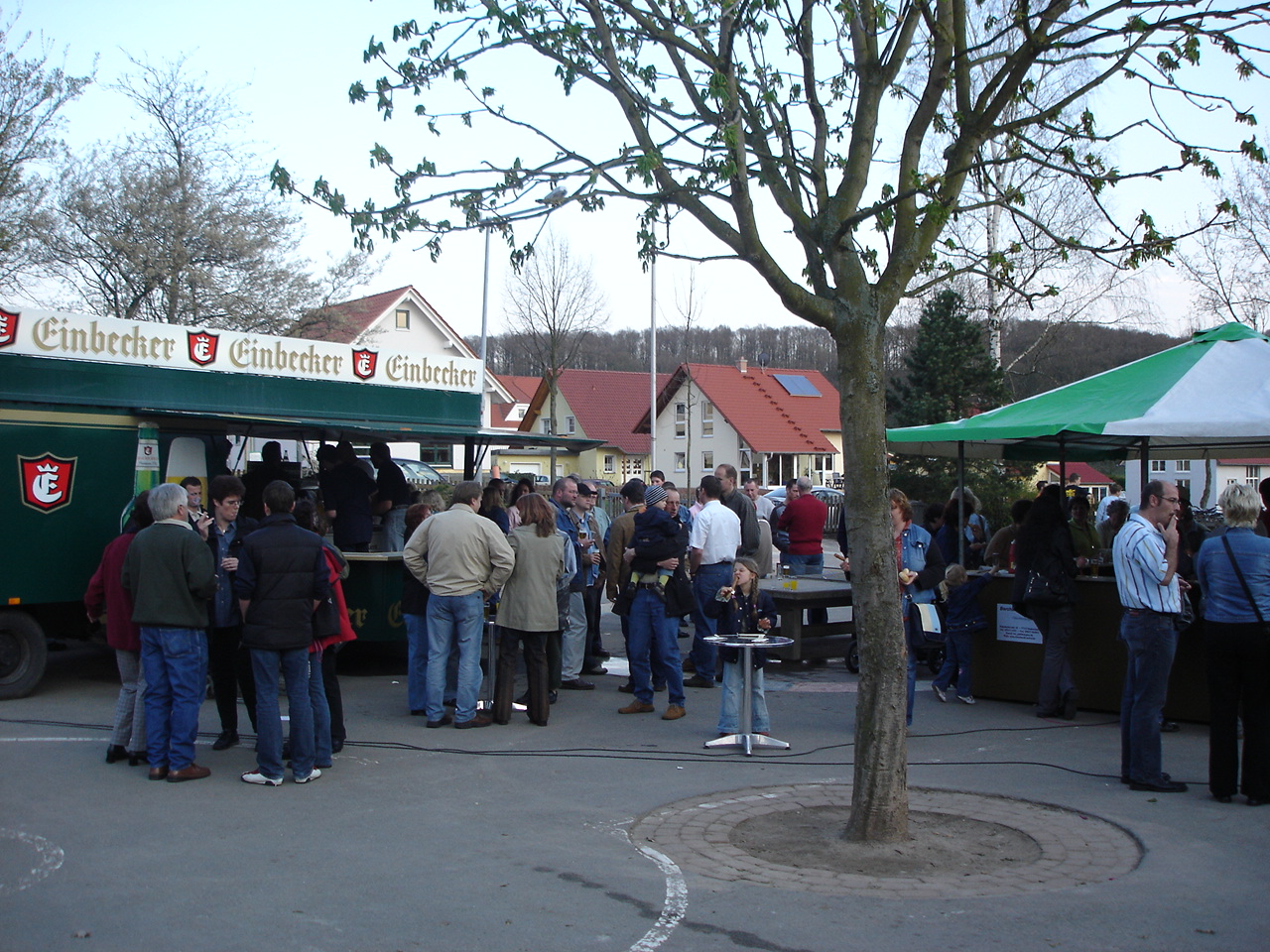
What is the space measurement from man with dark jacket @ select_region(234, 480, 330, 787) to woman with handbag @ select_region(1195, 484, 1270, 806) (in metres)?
5.58

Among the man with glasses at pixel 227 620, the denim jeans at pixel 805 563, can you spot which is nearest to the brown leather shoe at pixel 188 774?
the man with glasses at pixel 227 620

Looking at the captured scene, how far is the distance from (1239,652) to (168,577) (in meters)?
6.60

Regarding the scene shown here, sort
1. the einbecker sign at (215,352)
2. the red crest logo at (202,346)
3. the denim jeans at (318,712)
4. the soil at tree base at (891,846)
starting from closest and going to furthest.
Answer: the soil at tree base at (891,846), the denim jeans at (318,712), the einbecker sign at (215,352), the red crest logo at (202,346)

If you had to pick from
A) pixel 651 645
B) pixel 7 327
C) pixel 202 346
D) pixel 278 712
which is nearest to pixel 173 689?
pixel 278 712

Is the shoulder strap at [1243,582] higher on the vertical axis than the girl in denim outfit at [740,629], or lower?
higher

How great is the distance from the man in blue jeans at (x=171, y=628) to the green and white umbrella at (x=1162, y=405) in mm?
5762

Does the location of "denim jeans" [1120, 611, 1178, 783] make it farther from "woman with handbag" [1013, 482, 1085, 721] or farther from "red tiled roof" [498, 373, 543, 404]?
"red tiled roof" [498, 373, 543, 404]

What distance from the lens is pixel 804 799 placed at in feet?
23.3

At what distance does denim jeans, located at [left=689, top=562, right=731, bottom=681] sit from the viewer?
426 inches

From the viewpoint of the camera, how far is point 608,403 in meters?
72.2

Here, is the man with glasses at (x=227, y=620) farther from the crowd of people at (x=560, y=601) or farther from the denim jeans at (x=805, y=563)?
the denim jeans at (x=805, y=563)

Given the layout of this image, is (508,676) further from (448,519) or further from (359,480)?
(359,480)

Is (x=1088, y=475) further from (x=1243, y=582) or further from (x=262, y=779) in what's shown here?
(x=262, y=779)

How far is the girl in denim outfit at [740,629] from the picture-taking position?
28.1 ft
